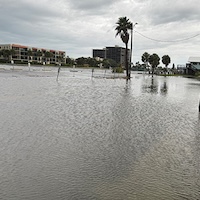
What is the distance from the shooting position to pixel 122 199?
435 cm

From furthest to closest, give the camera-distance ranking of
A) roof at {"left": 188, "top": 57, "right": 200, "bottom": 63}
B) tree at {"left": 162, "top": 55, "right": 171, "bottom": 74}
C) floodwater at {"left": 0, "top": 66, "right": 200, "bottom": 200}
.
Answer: tree at {"left": 162, "top": 55, "right": 171, "bottom": 74} → roof at {"left": 188, "top": 57, "right": 200, "bottom": 63} → floodwater at {"left": 0, "top": 66, "right": 200, "bottom": 200}

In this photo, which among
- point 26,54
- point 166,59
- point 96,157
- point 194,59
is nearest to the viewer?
Result: point 96,157

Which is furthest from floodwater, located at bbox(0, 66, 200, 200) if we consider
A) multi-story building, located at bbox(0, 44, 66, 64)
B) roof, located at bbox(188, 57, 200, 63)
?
multi-story building, located at bbox(0, 44, 66, 64)

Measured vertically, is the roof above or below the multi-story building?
below

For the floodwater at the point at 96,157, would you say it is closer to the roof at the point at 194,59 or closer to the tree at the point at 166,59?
the roof at the point at 194,59

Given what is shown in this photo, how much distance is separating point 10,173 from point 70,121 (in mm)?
5043

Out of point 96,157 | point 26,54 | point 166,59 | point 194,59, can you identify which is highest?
point 26,54

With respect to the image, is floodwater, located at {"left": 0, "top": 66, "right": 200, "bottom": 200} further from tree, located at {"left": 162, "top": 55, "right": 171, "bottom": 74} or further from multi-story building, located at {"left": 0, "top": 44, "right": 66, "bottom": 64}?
multi-story building, located at {"left": 0, "top": 44, "right": 66, "bottom": 64}

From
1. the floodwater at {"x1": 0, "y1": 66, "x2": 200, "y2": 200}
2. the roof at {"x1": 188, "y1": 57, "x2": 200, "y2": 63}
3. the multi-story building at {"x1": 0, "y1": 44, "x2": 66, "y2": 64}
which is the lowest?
the floodwater at {"x1": 0, "y1": 66, "x2": 200, "y2": 200}

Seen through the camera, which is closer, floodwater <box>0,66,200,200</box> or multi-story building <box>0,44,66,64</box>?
floodwater <box>0,66,200,200</box>

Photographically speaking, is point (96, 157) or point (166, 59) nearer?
point (96, 157)

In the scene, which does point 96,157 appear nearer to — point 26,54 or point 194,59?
point 194,59

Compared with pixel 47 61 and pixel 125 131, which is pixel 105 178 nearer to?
pixel 125 131

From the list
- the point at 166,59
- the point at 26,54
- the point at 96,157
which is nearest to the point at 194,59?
the point at 166,59
